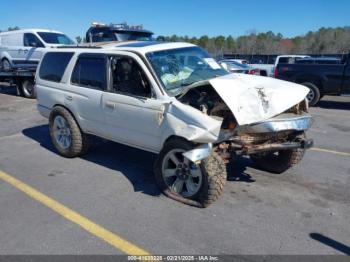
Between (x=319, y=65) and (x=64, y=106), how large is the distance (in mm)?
8954

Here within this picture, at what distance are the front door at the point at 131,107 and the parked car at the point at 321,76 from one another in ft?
28.0

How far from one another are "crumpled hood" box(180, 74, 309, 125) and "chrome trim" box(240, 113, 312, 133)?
0.24ft

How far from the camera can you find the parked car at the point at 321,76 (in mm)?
11453

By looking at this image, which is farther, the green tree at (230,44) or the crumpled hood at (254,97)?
the green tree at (230,44)

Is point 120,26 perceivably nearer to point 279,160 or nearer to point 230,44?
point 279,160

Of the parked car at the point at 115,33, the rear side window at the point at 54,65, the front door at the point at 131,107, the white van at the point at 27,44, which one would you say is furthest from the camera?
the white van at the point at 27,44

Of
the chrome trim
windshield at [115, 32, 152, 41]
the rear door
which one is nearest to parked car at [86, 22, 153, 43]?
windshield at [115, 32, 152, 41]

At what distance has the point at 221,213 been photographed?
163 inches

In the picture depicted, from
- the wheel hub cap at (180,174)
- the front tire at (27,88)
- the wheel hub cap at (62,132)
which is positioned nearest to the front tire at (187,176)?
the wheel hub cap at (180,174)

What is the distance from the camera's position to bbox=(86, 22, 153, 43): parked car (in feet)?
44.9

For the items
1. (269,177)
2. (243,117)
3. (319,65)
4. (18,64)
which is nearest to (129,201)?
(243,117)

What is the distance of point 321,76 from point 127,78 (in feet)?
28.7

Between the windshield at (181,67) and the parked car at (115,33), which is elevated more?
the parked car at (115,33)

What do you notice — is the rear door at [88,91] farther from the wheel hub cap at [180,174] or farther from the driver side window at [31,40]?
the driver side window at [31,40]
